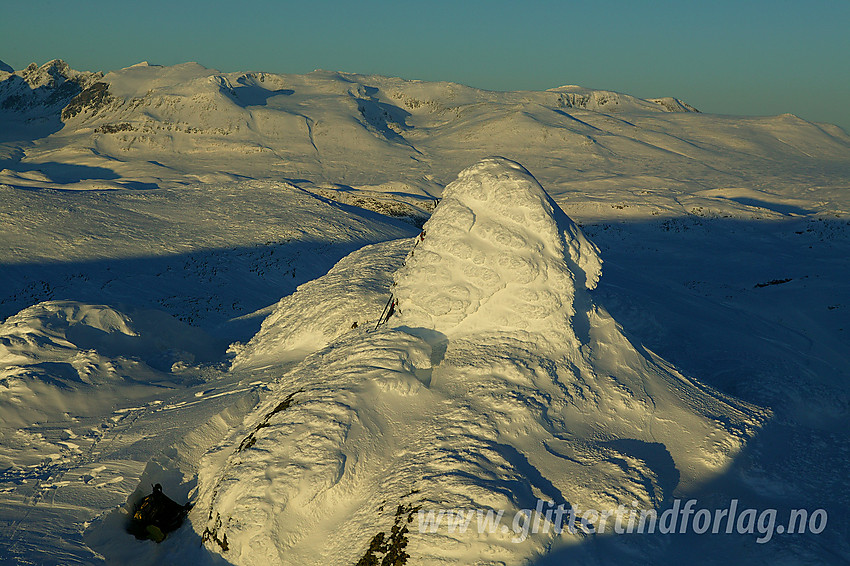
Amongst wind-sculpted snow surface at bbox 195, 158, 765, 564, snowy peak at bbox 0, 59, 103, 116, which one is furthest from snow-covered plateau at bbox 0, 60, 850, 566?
snowy peak at bbox 0, 59, 103, 116

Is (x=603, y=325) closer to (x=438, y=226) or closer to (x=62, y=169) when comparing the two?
(x=438, y=226)

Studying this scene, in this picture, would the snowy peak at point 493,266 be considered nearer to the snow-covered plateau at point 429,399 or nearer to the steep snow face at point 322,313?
the snow-covered plateau at point 429,399

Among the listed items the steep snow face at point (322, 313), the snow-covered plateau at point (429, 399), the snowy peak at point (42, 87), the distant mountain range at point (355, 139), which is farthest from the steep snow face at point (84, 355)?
the snowy peak at point (42, 87)

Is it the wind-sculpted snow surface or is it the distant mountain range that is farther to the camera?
the distant mountain range

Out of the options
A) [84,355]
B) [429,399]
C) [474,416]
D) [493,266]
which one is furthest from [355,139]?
[474,416]

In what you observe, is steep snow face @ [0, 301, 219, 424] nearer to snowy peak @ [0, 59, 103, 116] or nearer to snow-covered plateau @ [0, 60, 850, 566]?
snow-covered plateau @ [0, 60, 850, 566]

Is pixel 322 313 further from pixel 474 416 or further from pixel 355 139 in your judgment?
pixel 355 139
